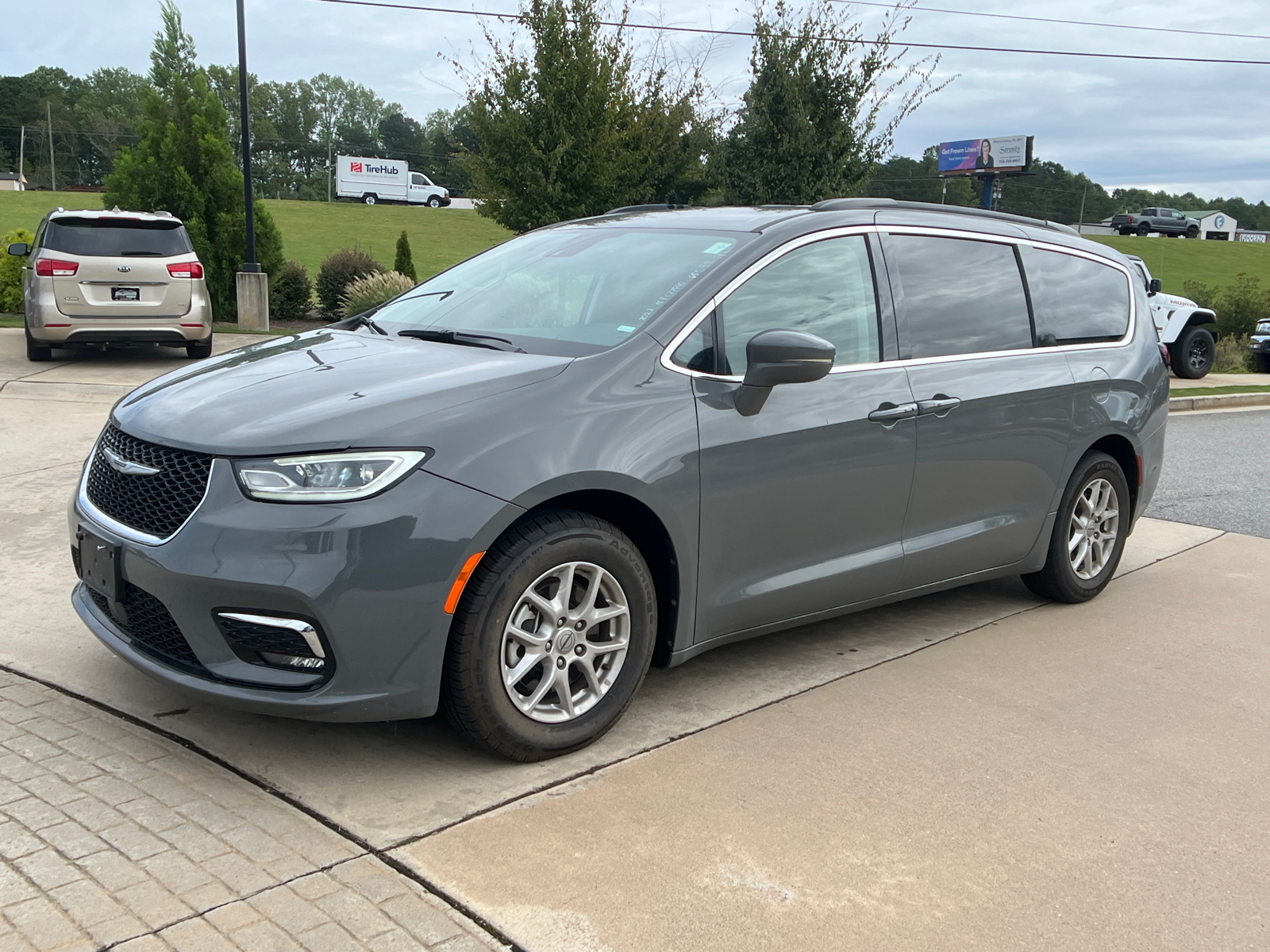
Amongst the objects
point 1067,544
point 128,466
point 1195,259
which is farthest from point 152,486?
point 1195,259

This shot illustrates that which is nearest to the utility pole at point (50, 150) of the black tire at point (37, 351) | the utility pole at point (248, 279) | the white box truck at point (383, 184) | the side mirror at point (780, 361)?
the white box truck at point (383, 184)

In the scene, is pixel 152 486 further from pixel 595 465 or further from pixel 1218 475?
pixel 1218 475

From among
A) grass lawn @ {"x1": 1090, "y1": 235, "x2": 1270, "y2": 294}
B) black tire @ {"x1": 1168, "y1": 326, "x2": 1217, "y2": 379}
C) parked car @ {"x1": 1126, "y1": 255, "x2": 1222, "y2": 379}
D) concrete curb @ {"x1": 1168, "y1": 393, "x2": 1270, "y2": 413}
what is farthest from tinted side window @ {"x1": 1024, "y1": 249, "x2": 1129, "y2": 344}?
grass lawn @ {"x1": 1090, "y1": 235, "x2": 1270, "y2": 294}

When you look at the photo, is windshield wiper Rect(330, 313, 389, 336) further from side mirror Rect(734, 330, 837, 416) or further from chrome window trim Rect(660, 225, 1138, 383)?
side mirror Rect(734, 330, 837, 416)

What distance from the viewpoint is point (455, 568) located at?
312cm

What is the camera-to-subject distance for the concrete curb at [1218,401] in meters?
14.2

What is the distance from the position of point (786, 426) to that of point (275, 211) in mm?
58607

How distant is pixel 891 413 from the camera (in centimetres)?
424

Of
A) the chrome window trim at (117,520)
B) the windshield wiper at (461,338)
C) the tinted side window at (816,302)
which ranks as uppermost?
the tinted side window at (816,302)

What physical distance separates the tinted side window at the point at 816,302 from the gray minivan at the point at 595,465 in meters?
0.01

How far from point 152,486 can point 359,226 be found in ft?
178

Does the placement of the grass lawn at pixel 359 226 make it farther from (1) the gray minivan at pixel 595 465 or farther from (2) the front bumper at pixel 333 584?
(2) the front bumper at pixel 333 584

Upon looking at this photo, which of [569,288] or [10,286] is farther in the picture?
[10,286]

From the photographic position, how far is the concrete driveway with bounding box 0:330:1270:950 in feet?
9.11
